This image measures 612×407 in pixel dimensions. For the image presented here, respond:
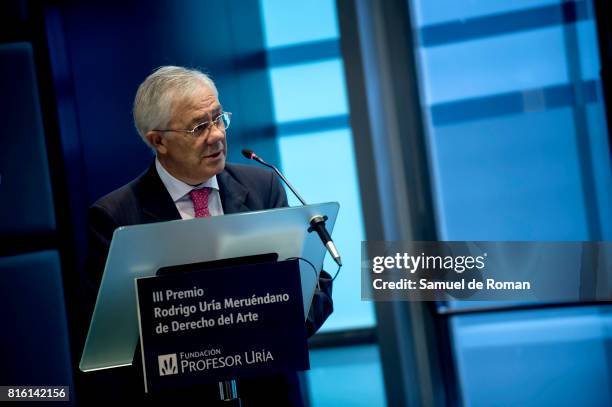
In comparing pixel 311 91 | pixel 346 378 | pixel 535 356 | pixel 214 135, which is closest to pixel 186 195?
pixel 214 135

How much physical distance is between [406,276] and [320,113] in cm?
282

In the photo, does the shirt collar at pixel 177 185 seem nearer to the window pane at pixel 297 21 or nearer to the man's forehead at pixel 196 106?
the man's forehead at pixel 196 106

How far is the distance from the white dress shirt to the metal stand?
54cm

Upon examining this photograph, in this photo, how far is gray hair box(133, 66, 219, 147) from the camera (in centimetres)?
209

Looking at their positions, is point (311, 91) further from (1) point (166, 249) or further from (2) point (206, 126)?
(1) point (166, 249)

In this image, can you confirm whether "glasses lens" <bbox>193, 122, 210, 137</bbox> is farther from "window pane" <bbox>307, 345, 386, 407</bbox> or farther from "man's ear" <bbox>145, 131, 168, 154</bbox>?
"window pane" <bbox>307, 345, 386, 407</bbox>

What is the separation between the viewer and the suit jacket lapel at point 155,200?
203 centimetres

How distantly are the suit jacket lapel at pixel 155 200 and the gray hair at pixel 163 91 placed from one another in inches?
6.2

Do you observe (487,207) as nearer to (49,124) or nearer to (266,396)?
(49,124)

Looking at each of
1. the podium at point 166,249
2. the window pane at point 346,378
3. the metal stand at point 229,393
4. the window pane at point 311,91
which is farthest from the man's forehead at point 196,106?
the window pane at point 311,91

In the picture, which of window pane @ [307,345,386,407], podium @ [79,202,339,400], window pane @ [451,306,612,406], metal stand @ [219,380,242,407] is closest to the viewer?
podium @ [79,202,339,400]

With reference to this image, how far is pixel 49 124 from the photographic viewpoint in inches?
141

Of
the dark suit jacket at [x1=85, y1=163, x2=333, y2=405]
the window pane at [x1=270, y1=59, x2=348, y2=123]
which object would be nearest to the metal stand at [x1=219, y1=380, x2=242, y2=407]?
the dark suit jacket at [x1=85, y1=163, x2=333, y2=405]

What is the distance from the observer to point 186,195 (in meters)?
2.11
